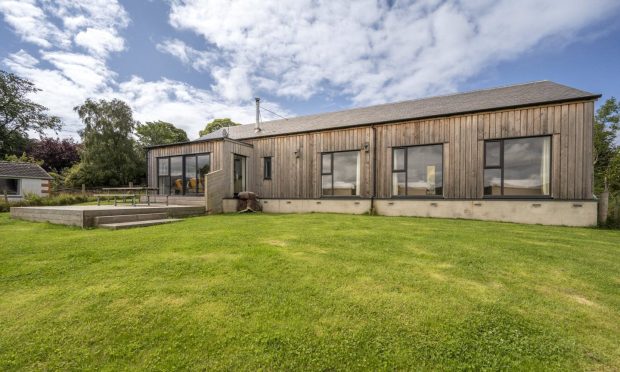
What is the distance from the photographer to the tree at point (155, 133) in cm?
3705

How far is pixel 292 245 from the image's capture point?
4562mm

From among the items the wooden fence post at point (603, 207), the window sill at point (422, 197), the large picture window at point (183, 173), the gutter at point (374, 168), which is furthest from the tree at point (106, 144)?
the wooden fence post at point (603, 207)

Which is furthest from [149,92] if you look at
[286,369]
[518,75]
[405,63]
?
[518,75]

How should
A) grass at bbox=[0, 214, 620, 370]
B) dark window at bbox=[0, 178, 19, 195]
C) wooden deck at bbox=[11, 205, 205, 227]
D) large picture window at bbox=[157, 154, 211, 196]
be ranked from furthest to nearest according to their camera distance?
dark window at bbox=[0, 178, 19, 195], large picture window at bbox=[157, 154, 211, 196], wooden deck at bbox=[11, 205, 205, 227], grass at bbox=[0, 214, 620, 370]

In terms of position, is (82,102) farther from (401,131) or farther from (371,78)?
(401,131)

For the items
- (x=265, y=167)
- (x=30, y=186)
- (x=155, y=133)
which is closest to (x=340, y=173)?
(x=265, y=167)

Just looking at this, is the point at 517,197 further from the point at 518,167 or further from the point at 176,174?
the point at 176,174

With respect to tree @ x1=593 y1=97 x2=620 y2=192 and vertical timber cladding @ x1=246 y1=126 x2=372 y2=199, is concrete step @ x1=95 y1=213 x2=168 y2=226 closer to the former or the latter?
vertical timber cladding @ x1=246 y1=126 x2=372 y2=199

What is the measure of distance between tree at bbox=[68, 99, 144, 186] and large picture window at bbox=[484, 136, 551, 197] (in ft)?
106

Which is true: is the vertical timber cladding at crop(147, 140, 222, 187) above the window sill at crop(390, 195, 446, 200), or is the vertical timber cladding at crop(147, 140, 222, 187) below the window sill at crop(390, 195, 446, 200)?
above

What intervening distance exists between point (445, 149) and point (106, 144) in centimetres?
3166

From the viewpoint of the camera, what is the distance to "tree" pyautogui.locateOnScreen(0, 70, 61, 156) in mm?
26819

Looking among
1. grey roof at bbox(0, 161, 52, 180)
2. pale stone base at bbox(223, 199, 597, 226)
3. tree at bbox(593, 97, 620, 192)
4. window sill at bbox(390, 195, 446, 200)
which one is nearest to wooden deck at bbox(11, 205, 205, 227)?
pale stone base at bbox(223, 199, 597, 226)

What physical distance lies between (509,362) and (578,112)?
982cm
